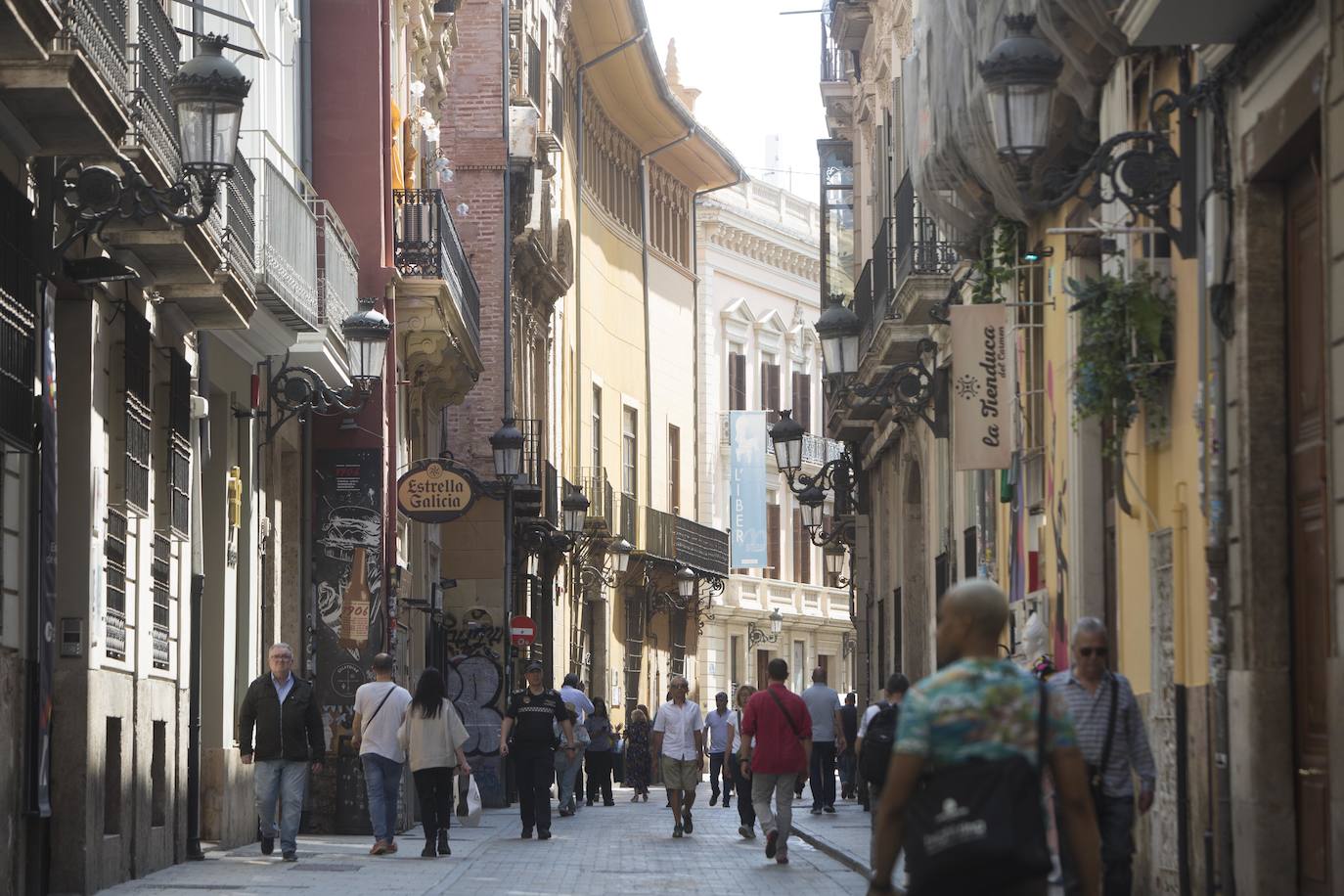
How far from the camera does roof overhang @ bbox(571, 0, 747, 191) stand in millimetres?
50281

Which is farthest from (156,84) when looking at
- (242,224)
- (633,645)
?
(633,645)

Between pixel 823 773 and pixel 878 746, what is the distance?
42.2 feet

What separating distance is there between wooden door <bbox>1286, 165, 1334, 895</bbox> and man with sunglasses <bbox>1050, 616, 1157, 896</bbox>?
843 mm

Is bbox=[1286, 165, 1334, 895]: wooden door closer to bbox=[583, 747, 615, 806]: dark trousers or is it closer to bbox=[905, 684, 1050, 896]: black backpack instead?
bbox=[905, 684, 1050, 896]: black backpack

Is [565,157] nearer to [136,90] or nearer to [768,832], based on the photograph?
[768,832]

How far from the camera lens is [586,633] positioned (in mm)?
51281

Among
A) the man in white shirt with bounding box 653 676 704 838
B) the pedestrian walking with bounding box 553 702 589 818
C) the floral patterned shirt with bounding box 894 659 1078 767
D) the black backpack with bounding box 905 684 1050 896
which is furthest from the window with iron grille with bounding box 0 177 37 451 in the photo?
the pedestrian walking with bounding box 553 702 589 818

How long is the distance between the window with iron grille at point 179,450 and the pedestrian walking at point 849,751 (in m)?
12.8

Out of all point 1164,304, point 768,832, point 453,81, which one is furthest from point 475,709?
point 1164,304

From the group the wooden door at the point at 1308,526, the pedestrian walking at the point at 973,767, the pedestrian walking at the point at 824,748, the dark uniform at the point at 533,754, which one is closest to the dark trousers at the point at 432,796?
the dark uniform at the point at 533,754

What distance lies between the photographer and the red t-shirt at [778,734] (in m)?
20.5

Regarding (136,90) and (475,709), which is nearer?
(136,90)

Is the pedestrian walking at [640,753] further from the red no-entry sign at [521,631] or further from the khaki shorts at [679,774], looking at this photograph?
the khaki shorts at [679,774]

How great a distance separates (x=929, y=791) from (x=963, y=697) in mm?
267
